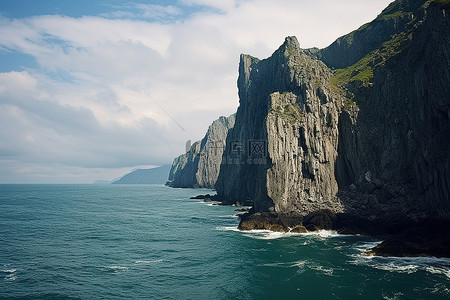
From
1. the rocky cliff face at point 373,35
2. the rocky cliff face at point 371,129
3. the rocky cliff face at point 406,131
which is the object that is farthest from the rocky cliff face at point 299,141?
the rocky cliff face at point 373,35

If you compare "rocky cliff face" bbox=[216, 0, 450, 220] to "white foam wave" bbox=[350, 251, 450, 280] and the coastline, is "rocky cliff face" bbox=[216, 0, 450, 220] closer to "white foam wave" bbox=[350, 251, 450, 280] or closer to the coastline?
the coastline

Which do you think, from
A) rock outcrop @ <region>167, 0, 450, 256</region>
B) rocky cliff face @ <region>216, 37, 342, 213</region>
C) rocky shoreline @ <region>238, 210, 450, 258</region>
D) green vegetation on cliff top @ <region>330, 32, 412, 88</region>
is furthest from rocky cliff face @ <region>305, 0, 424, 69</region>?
rocky shoreline @ <region>238, 210, 450, 258</region>

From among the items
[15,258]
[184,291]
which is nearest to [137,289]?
[184,291]

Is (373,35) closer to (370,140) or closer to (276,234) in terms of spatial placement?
(370,140)

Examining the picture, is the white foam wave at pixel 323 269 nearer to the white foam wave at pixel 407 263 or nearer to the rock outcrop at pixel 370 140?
the white foam wave at pixel 407 263

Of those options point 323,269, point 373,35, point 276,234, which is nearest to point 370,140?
point 276,234

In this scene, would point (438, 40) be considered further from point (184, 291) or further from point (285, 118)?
point (184, 291)
